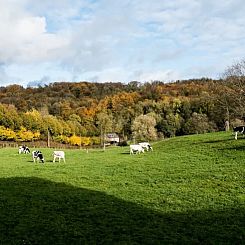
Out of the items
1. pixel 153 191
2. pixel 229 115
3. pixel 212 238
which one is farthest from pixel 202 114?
pixel 212 238

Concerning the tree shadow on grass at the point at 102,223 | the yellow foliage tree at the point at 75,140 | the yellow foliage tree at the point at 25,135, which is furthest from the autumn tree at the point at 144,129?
the tree shadow on grass at the point at 102,223

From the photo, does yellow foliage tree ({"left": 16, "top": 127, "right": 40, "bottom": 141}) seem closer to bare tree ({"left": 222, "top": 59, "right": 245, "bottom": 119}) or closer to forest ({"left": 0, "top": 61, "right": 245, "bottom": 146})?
forest ({"left": 0, "top": 61, "right": 245, "bottom": 146})

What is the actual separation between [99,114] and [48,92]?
5714cm

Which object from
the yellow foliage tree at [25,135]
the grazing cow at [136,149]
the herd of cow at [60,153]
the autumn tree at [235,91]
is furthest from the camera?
the yellow foliage tree at [25,135]

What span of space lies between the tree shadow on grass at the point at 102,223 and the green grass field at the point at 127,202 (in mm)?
38

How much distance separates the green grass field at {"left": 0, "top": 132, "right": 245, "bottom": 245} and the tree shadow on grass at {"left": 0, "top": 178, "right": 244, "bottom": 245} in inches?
1.5

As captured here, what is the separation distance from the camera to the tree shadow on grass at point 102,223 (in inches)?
594

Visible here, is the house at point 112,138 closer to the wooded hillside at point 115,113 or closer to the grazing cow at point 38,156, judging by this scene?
the wooded hillside at point 115,113

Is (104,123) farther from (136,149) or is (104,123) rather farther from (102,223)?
(102,223)

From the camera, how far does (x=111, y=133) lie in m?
125

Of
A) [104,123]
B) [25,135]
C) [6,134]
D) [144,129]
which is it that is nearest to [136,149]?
[144,129]

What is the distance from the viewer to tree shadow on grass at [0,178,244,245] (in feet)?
49.5

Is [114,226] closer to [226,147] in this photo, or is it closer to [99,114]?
[226,147]

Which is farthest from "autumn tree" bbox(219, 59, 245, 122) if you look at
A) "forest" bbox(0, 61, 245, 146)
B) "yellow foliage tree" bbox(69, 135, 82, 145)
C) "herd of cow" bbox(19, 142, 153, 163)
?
"yellow foliage tree" bbox(69, 135, 82, 145)
